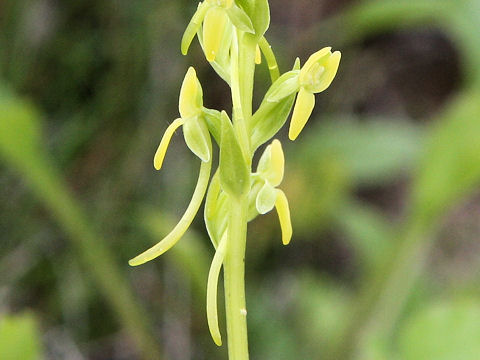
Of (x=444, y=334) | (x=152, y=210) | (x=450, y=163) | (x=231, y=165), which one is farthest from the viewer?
(x=152, y=210)

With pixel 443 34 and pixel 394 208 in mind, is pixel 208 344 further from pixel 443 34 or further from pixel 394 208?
pixel 443 34

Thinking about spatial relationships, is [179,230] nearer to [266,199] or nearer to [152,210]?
[266,199]

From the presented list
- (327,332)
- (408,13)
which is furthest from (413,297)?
(408,13)

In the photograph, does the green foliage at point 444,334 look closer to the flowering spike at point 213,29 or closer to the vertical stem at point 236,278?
the vertical stem at point 236,278

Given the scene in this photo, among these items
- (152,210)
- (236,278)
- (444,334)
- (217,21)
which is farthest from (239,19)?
(152,210)

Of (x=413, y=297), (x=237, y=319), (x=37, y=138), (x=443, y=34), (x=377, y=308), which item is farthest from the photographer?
(x=443, y=34)

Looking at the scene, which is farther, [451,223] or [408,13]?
[451,223]

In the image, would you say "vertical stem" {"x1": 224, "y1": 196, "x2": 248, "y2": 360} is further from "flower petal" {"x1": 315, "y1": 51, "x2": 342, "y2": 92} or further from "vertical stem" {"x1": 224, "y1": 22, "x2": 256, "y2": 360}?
"flower petal" {"x1": 315, "y1": 51, "x2": 342, "y2": 92}
